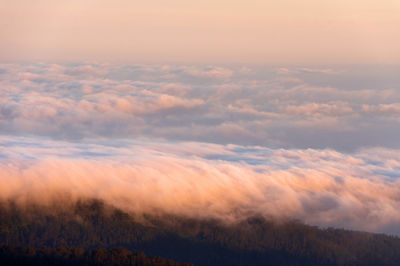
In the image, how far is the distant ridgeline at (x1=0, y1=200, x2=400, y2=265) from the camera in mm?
121562

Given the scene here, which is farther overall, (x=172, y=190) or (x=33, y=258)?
(x=172, y=190)

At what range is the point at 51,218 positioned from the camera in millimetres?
132250

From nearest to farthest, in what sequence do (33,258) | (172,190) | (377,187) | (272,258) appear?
(33,258), (272,258), (172,190), (377,187)

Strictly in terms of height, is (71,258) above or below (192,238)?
below

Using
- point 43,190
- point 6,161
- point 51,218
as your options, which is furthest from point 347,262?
point 6,161

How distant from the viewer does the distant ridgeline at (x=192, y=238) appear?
121562 mm

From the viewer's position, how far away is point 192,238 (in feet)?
436

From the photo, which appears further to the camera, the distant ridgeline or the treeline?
the distant ridgeline

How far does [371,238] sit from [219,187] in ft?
173

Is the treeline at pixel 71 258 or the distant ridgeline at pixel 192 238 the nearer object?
the treeline at pixel 71 258

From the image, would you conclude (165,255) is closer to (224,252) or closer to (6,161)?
(224,252)

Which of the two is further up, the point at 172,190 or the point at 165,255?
the point at 172,190

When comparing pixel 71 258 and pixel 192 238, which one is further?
pixel 192 238

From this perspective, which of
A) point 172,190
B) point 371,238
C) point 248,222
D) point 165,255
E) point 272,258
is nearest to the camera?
point 165,255
